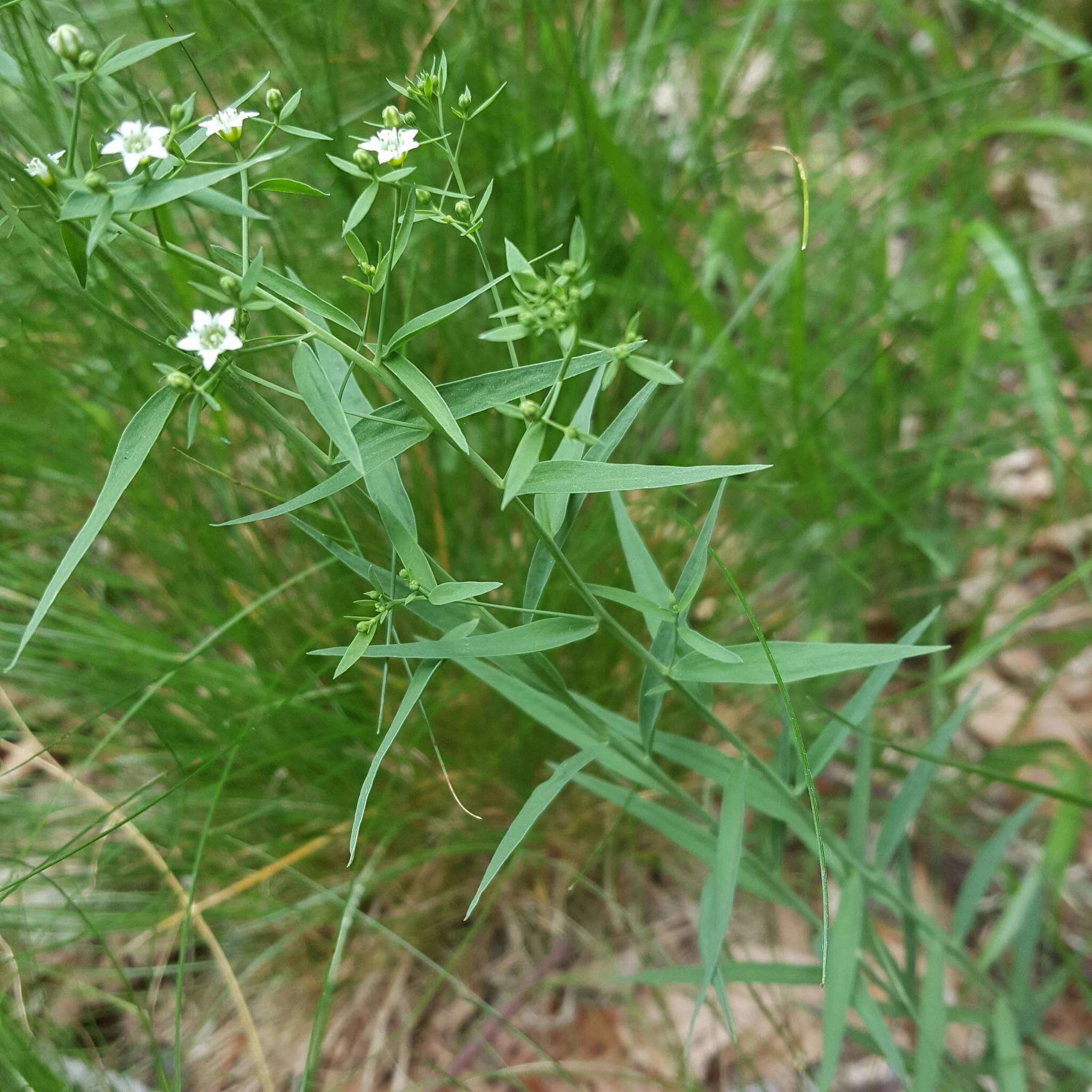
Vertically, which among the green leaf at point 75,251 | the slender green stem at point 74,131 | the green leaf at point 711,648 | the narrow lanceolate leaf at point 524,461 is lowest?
the green leaf at point 711,648

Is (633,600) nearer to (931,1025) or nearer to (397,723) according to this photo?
(397,723)

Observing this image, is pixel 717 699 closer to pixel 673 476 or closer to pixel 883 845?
pixel 883 845

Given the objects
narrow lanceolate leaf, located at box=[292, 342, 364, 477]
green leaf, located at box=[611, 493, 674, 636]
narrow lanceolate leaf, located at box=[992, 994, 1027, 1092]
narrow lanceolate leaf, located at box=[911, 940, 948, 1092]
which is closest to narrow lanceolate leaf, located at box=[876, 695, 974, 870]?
narrow lanceolate leaf, located at box=[911, 940, 948, 1092]

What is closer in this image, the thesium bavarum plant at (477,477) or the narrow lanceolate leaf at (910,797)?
the thesium bavarum plant at (477,477)

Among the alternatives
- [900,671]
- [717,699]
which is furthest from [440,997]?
[900,671]

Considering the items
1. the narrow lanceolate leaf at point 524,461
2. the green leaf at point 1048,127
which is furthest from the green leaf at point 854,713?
the green leaf at point 1048,127

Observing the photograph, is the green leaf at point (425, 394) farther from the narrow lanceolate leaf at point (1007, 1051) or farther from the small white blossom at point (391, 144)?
the narrow lanceolate leaf at point (1007, 1051)

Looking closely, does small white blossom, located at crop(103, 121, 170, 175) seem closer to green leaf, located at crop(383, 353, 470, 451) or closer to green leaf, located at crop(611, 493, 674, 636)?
green leaf, located at crop(383, 353, 470, 451)
